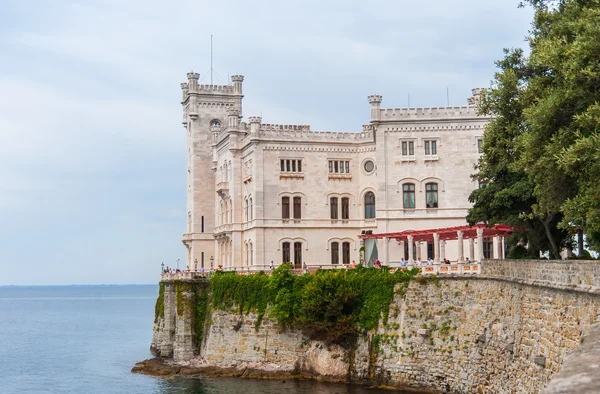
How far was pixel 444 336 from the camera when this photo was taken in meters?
A: 40.6

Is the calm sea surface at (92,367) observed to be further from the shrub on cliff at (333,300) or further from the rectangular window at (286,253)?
the rectangular window at (286,253)

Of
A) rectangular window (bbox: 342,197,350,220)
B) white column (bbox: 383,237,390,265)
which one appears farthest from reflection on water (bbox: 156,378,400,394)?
rectangular window (bbox: 342,197,350,220)

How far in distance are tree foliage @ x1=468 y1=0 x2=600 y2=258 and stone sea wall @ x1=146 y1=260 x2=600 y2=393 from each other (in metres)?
2.78

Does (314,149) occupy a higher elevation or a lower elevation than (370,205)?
higher

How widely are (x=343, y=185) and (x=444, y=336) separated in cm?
2194

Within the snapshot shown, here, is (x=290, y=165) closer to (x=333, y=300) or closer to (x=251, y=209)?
(x=251, y=209)

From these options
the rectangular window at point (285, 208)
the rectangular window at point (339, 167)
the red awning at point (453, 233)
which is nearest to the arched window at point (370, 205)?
the rectangular window at point (339, 167)

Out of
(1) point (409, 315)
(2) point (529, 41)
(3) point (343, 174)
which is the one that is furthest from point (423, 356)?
(3) point (343, 174)

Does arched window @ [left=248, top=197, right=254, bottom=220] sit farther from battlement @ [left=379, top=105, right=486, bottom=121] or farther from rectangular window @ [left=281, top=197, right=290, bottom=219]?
battlement @ [left=379, top=105, right=486, bottom=121]

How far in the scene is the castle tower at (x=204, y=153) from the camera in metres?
73.6

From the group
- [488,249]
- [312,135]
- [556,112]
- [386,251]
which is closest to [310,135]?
[312,135]

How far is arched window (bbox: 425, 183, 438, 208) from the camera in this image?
57.3 meters

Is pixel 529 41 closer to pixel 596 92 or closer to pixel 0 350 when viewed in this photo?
pixel 596 92

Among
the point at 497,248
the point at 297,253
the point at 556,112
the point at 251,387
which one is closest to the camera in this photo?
the point at 556,112
